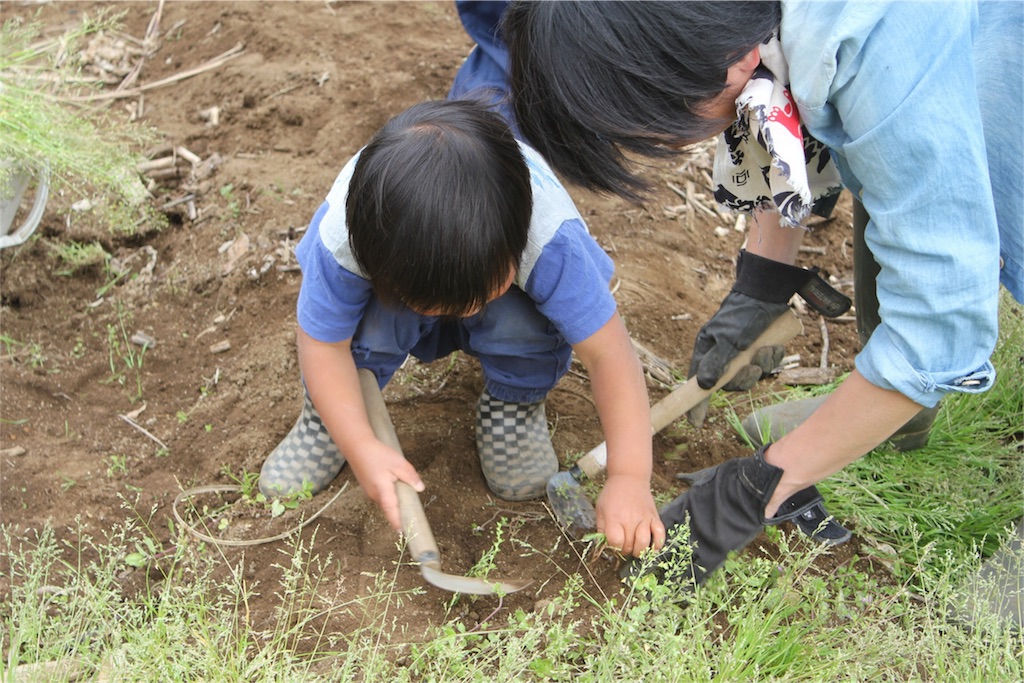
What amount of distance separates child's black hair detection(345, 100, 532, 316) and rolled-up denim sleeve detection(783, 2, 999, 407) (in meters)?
0.50

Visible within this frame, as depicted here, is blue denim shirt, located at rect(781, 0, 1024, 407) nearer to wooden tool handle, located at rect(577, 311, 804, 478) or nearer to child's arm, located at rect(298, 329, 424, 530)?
wooden tool handle, located at rect(577, 311, 804, 478)

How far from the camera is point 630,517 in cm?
173

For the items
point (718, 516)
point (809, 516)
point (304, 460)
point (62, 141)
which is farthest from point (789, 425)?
point (62, 141)

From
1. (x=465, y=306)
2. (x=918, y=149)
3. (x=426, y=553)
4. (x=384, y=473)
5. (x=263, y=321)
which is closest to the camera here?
(x=918, y=149)

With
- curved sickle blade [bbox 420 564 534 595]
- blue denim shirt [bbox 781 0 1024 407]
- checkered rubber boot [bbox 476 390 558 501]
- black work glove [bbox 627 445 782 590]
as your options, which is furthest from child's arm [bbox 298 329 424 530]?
blue denim shirt [bbox 781 0 1024 407]

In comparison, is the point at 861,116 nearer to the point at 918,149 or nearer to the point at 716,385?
the point at 918,149

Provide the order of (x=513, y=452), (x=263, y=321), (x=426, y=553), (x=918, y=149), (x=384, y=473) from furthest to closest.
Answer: (x=263, y=321) < (x=513, y=452) < (x=384, y=473) < (x=426, y=553) < (x=918, y=149)

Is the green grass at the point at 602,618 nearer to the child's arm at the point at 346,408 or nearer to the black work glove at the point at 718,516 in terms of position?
the black work glove at the point at 718,516

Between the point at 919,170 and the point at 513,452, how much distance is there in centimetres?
111

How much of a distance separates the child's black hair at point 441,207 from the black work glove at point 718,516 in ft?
2.03

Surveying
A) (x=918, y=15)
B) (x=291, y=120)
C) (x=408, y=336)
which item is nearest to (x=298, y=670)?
(x=408, y=336)

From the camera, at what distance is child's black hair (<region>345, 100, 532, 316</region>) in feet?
4.78

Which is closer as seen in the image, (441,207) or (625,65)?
A: (625,65)

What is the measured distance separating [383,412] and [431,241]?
0.63m
